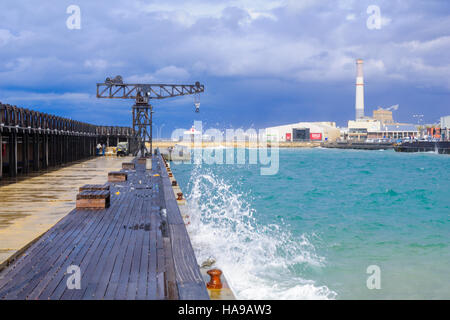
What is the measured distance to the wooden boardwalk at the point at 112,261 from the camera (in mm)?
5574

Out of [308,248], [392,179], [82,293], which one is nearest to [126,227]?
[82,293]

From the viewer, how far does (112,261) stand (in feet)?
22.6

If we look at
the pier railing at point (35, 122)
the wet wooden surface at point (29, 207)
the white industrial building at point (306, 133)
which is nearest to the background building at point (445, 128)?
the white industrial building at point (306, 133)

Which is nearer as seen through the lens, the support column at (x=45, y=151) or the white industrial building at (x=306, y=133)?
the support column at (x=45, y=151)

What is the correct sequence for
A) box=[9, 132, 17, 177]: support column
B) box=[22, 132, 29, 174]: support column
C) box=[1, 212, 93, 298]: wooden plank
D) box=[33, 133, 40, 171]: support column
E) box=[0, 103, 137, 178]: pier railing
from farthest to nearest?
box=[33, 133, 40, 171]: support column → box=[22, 132, 29, 174]: support column → box=[0, 103, 137, 178]: pier railing → box=[9, 132, 17, 177]: support column → box=[1, 212, 93, 298]: wooden plank

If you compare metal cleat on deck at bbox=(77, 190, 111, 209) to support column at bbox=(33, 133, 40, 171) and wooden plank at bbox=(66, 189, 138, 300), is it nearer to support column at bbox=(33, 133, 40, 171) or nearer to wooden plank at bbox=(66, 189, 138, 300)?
wooden plank at bbox=(66, 189, 138, 300)

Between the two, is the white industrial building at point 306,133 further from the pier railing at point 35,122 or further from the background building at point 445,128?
the pier railing at point 35,122

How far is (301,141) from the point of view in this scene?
192 metres

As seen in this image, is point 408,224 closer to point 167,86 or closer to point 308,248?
point 308,248

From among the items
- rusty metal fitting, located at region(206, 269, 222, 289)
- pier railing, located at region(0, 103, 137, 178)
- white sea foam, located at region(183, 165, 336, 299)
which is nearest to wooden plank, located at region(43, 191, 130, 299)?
rusty metal fitting, located at region(206, 269, 222, 289)

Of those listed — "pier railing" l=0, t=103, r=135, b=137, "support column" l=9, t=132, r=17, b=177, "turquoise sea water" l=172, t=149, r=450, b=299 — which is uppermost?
"pier railing" l=0, t=103, r=135, b=137

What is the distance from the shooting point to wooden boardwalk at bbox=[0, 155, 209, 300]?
5574 millimetres

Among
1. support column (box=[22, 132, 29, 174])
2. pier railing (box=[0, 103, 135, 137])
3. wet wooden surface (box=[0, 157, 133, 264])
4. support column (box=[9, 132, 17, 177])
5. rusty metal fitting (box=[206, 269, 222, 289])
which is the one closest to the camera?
rusty metal fitting (box=[206, 269, 222, 289])

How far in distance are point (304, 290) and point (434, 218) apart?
1637cm
